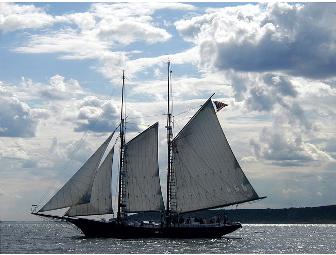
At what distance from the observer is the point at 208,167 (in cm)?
9838

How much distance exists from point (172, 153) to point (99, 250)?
77.9 ft

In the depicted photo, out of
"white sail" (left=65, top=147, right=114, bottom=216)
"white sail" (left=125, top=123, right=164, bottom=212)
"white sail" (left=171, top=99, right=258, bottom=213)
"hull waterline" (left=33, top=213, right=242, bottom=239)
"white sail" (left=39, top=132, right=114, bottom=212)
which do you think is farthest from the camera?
"hull waterline" (left=33, top=213, right=242, bottom=239)

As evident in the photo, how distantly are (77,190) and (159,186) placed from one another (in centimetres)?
1229

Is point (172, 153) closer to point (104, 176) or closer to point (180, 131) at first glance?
point (180, 131)

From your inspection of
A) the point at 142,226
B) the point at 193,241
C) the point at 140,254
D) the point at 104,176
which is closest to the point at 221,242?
the point at 193,241

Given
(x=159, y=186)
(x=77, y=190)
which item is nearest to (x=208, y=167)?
(x=159, y=186)

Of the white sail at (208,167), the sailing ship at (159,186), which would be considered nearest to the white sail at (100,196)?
the sailing ship at (159,186)

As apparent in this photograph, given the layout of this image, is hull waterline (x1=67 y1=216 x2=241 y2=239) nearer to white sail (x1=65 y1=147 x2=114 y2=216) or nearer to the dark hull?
the dark hull

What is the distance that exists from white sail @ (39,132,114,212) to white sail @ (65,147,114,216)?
86.0 inches

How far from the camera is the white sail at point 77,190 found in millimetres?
94188

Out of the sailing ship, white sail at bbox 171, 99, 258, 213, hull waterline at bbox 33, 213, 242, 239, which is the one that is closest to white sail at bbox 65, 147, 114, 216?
the sailing ship

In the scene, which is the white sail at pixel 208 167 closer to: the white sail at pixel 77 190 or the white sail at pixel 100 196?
the white sail at pixel 100 196

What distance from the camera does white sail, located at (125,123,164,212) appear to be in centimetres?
10025

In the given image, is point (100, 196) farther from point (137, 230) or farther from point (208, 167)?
point (208, 167)
